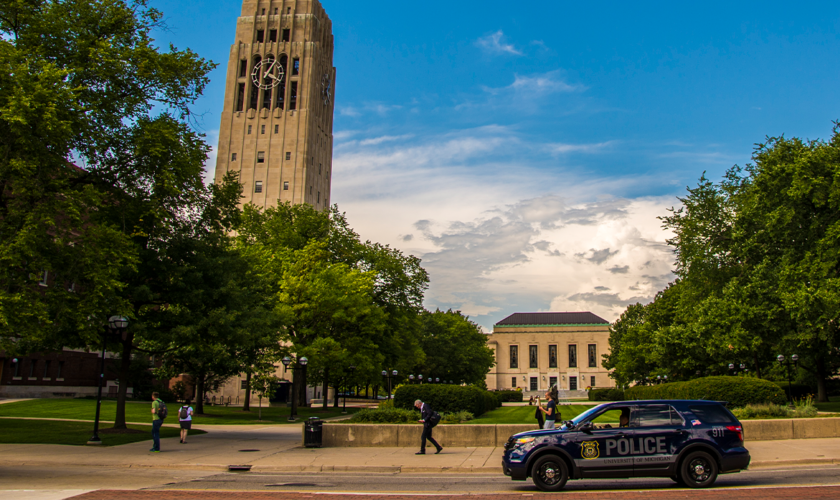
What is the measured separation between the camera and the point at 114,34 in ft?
76.1

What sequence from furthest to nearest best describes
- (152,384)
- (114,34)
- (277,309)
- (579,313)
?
(579,313) → (152,384) → (277,309) → (114,34)

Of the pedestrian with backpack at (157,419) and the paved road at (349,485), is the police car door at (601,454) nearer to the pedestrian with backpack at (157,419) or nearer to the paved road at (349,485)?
the paved road at (349,485)

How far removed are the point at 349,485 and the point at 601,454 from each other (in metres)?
5.38

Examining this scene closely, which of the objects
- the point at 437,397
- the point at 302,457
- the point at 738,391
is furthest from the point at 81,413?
the point at 738,391

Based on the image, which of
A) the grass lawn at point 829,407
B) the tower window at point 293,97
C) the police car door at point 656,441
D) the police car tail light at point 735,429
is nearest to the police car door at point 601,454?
the police car door at point 656,441

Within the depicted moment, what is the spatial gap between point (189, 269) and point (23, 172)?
837cm

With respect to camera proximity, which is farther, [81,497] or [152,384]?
[152,384]

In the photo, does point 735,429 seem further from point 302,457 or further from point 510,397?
point 510,397

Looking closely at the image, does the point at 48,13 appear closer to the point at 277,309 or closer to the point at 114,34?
the point at 114,34

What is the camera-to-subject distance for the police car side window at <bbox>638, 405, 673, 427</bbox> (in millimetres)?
12219

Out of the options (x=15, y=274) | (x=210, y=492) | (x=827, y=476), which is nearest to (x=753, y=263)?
(x=827, y=476)

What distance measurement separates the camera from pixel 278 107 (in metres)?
80.6

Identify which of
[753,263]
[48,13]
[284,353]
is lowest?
[284,353]

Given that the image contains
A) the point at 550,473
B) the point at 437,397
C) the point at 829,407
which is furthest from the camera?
the point at 829,407
